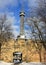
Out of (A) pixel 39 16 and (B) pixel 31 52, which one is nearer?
(A) pixel 39 16

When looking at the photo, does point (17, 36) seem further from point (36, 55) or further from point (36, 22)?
point (36, 22)

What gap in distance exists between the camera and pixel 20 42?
1828 inches

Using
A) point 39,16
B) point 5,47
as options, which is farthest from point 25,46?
point 39,16

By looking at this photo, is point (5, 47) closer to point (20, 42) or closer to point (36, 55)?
point (20, 42)

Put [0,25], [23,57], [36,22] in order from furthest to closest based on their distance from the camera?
[23,57], [0,25], [36,22]

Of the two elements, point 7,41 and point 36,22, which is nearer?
point 36,22

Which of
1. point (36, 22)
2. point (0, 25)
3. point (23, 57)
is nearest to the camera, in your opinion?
point (36, 22)

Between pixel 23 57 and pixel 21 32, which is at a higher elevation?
pixel 21 32

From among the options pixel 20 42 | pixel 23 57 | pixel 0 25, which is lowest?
pixel 23 57

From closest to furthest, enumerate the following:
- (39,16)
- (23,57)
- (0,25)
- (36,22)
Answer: (39,16) < (36,22) < (0,25) < (23,57)

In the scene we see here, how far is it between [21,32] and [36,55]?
20.6 feet

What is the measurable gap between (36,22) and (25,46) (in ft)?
45.5

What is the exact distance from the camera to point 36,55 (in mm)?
45938

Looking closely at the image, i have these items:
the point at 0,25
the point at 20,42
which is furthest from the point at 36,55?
the point at 0,25
